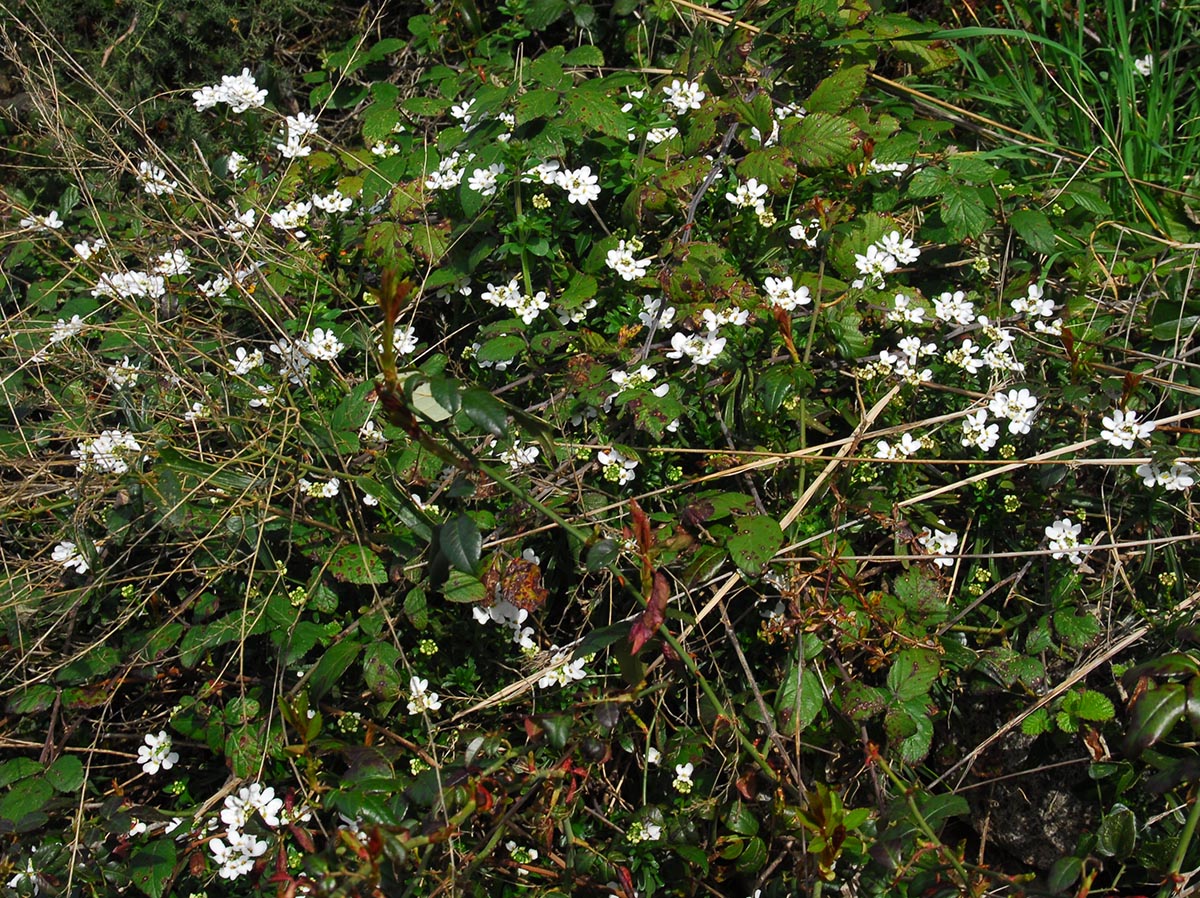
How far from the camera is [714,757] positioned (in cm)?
229

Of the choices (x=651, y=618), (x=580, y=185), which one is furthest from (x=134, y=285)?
(x=651, y=618)

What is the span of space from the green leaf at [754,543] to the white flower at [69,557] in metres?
1.49

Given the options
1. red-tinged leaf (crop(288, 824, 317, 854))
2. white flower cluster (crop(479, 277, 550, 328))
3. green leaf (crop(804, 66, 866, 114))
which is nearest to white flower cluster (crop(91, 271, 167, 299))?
white flower cluster (crop(479, 277, 550, 328))

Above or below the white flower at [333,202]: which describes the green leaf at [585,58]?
above

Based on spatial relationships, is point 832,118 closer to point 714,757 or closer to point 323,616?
point 714,757

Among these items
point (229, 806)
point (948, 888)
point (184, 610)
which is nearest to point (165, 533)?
point (184, 610)

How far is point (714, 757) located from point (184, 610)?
126 cm

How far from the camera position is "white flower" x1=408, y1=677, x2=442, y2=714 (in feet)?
7.22

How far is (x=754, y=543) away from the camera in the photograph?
2.19 meters

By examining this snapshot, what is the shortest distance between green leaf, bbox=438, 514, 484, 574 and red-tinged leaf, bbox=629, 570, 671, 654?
321 millimetres

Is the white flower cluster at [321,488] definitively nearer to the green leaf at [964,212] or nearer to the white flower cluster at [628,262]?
the white flower cluster at [628,262]

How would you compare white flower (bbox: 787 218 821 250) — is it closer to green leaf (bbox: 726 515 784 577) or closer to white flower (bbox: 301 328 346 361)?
green leaf (bbox: 726 515 784 577)

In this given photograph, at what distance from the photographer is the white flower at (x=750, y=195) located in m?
2.68

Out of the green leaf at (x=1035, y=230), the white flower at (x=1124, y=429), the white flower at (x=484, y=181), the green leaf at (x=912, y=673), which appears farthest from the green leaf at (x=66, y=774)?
the green leaf at (x=1035, y=230)
